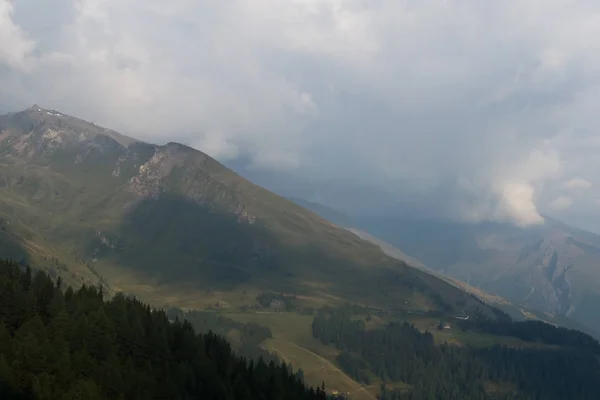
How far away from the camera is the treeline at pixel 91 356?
5084 inches

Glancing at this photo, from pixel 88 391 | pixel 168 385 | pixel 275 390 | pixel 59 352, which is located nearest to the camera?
pixel 88 391

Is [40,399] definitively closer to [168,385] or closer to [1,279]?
[168,385]

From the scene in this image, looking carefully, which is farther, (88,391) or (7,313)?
(7,313)

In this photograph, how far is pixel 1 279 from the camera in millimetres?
169750

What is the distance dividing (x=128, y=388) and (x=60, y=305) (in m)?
46.5

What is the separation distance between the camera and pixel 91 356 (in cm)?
15325

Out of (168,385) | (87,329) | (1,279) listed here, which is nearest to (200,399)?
(168,385)

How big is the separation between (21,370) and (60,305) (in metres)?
49.3

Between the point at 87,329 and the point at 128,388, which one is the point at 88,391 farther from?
the point at 87,329

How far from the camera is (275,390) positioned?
199250 millimetres

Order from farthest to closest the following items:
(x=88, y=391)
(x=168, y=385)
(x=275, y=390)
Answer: (x=275, y=390) → (x=168, y=385) → (x=88, y=391)

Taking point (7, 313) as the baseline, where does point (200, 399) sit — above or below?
below

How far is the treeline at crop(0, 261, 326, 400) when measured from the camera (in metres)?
129

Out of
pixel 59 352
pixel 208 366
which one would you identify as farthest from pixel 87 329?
pixel 208 366
